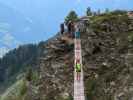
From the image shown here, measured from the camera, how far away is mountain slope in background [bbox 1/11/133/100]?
46562 millimetres

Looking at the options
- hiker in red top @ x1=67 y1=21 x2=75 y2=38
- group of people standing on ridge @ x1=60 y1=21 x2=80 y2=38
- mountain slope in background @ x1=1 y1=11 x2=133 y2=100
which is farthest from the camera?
hiker in red top @ x1=67 y1=21 x2=75 y2=38

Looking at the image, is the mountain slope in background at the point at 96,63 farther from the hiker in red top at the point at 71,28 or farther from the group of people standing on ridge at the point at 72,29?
the hiker in red top at the point at 71,28

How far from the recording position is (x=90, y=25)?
175 feet

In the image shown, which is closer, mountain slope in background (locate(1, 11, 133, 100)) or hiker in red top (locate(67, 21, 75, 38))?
mountain slope in background (locate(1, 11, 133, 100))

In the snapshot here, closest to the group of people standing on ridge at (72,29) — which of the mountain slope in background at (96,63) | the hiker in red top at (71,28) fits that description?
the hiker in red top at (71,28)

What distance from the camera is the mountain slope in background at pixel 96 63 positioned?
4656 centimetres

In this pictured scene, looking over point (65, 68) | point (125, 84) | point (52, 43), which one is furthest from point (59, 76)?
point (125, 84)

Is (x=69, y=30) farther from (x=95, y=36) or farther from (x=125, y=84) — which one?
(x=125, y=84)

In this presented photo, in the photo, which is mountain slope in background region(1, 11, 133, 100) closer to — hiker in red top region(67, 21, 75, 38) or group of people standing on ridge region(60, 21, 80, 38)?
group of people standing on ridge region(60, 21, 80, 38)

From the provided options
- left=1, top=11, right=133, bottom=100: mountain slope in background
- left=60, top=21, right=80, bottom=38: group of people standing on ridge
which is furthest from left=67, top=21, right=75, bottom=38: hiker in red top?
left=1, top=11, right=133, bottom=100: mountain slope in background

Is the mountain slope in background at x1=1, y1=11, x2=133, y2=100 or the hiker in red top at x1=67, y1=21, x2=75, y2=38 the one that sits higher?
the hiker in red top at x1=67, y1=21, x2=75, y2=38

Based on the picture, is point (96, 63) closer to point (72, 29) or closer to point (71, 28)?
point (72, 29)

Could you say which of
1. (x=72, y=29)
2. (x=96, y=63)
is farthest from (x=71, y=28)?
(x=96, y=63)

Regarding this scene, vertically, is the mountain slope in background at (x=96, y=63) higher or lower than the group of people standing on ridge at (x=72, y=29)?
lower
